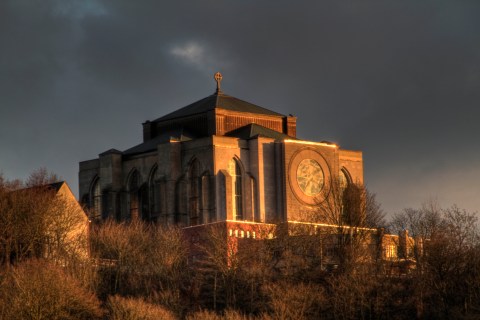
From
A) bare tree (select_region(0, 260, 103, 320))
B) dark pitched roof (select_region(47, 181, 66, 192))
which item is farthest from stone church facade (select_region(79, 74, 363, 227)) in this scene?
bare tree (select_region(0, 260, 103, 320))

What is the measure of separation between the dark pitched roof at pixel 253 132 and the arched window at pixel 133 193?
305 inches

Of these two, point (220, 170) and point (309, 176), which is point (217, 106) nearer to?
point (220, 170)

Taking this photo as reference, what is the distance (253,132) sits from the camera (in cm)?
10788

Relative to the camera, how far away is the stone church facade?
343ft

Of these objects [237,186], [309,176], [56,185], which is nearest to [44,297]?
[56,185]

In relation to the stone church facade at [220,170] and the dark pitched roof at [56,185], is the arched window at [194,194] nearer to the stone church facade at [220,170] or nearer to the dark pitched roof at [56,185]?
the stone church facade at [220,170]

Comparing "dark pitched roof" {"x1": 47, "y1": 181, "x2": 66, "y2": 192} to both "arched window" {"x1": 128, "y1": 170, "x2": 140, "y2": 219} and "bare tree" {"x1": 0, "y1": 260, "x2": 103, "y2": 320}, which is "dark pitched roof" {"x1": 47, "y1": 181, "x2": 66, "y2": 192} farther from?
"bare tree" {"x1": 0, "y1": 260, "x2": 103, "y2": 320}

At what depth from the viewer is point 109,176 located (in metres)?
112

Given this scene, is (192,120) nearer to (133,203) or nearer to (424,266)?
(133,203)

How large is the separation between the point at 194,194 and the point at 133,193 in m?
6.85

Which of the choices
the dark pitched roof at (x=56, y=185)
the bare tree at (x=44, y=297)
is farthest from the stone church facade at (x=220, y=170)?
the bare tree at (x=44, y=297)

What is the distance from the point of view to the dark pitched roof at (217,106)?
110250 mm

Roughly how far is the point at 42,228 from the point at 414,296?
2276 cm

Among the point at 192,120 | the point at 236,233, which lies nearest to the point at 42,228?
the point at 236,233
